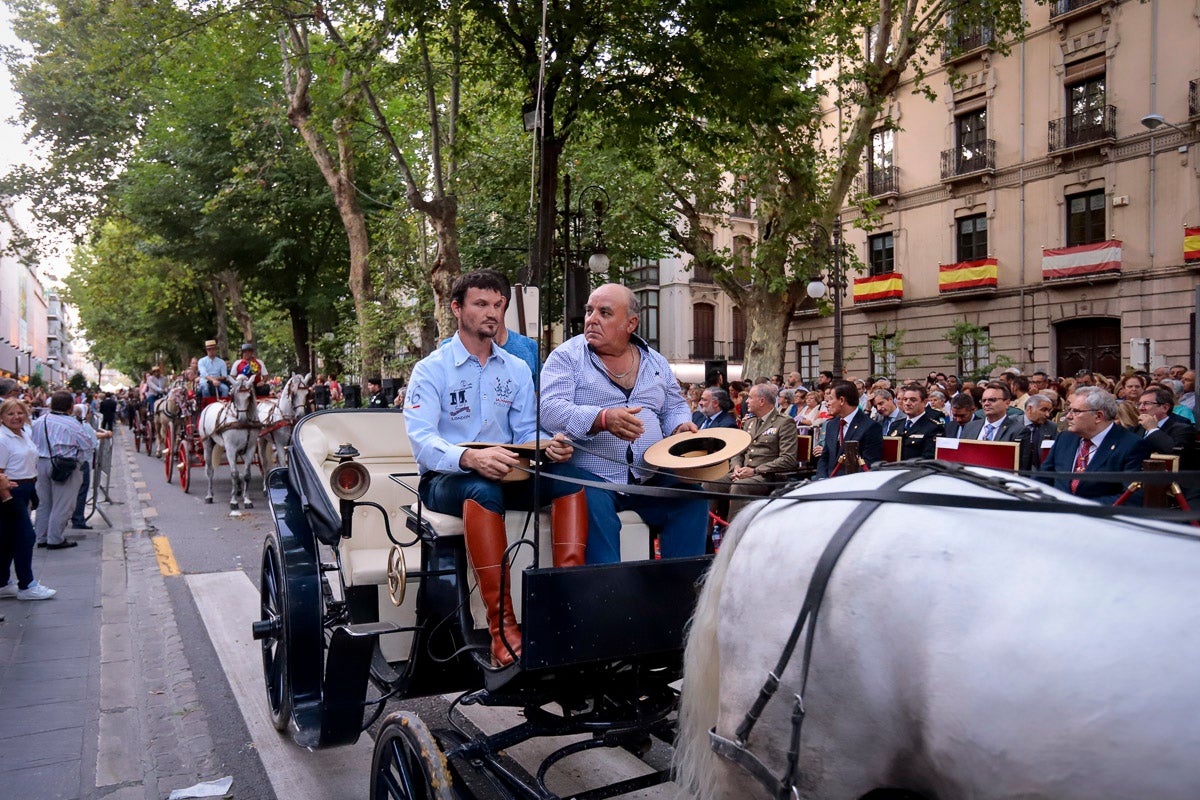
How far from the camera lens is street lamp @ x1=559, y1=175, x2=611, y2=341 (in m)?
6.51

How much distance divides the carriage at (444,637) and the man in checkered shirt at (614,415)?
180mm

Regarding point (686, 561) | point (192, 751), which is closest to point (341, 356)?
point (192, 751)

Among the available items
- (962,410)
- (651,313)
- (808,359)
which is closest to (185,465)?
(962,410)

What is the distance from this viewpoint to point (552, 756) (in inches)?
123

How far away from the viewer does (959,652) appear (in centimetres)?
183

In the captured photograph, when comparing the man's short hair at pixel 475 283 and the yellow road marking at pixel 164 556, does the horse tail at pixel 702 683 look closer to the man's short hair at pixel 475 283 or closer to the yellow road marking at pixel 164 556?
the man's short hair at pixel 475 283

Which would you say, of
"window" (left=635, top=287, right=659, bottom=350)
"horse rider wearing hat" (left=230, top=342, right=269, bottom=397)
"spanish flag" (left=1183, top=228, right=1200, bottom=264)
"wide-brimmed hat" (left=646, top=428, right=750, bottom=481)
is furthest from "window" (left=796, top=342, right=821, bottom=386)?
"wide-brimmed hat" (left=646, top=428, right=750, bottom=481)

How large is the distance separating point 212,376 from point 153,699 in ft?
39.0

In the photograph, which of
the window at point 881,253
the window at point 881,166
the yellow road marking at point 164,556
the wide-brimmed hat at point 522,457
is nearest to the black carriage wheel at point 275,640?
the wide-brimmed hat at point 522,457

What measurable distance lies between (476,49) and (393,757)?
10.9 meters

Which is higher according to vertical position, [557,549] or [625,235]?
[625,235]

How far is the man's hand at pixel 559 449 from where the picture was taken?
3.38 m

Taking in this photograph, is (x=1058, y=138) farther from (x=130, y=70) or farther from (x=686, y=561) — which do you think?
(x=686, y=561)

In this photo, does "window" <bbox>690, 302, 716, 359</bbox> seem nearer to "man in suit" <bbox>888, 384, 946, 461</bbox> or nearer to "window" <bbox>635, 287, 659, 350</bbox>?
"window" <bbox>635, 287, 659, 350</bbox>
